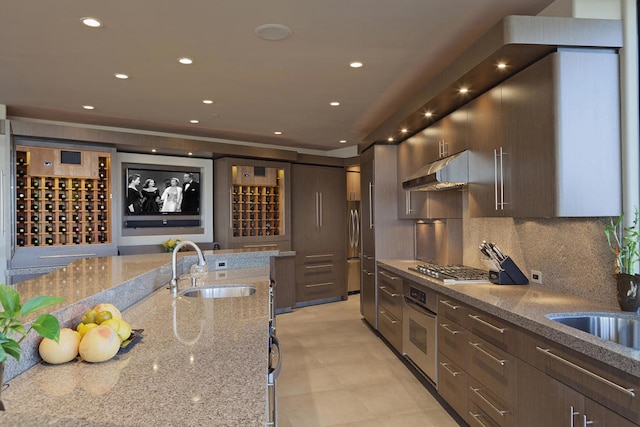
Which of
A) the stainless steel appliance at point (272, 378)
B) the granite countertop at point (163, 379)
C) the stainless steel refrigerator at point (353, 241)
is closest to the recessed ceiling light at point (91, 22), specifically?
the granite countertop at point (163, 379)

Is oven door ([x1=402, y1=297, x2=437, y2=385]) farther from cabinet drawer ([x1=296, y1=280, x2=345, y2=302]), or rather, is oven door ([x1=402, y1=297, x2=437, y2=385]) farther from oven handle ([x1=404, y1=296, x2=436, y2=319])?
cabinet drawer ([x1=296, y1=280, x2=345, y2=302])

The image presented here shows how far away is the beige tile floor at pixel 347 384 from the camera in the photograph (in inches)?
114

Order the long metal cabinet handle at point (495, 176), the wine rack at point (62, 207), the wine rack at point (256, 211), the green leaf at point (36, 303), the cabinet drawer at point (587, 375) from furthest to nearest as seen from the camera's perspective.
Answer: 1. the wine rack at point (256, 211)
2. the wine rack at point (62, 207)
3. the long metal cabinet handle at point (495, 176)
4. the cabinet drawer at point (587, 375)
5. the green leaf at point (36, 303)

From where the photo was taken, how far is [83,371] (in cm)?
129

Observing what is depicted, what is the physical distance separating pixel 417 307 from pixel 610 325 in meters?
1.65

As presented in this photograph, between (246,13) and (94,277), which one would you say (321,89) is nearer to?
(246,13)

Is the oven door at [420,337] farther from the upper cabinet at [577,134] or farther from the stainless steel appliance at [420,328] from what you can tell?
the upper cabinet at [577,134]

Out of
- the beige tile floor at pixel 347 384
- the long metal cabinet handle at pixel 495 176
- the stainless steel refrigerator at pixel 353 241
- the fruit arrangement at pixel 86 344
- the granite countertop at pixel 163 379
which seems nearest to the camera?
the granite countertop at pixel 163 379

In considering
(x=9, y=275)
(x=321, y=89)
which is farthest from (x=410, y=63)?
(x=9, y=275)

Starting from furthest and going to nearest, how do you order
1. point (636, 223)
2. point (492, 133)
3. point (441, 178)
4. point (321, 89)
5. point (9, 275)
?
point (9, 275) → point (321, 89) → point (441, 178) → point (492, 133) → point (636, 223)

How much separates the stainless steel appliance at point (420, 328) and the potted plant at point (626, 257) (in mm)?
1277

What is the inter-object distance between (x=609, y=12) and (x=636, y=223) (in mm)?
1168

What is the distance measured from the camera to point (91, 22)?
256 centimetres

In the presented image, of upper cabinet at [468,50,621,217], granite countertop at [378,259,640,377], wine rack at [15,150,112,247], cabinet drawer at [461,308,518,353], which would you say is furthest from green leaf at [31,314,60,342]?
wine rack at [15,150,112,247]
